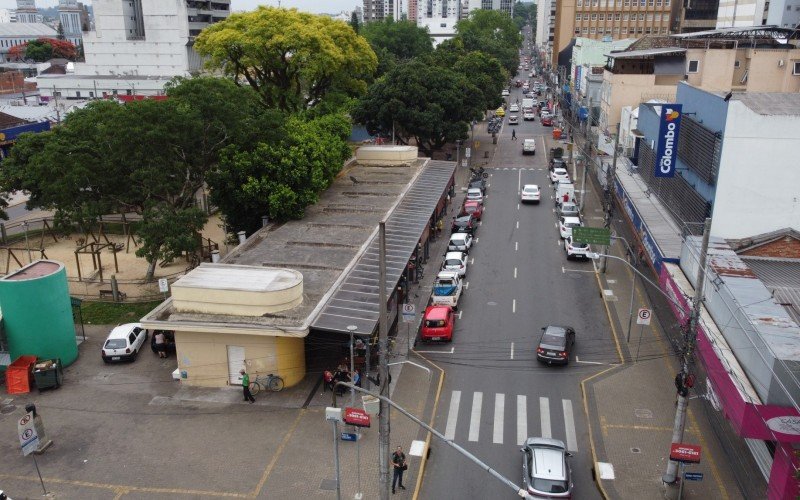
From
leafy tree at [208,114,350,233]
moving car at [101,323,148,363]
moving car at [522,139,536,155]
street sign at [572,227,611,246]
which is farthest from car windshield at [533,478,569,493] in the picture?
moving car at [522,139,536,155]

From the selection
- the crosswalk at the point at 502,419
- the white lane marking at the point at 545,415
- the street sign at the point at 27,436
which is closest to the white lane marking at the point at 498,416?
the crosswalk at the point at 502,419

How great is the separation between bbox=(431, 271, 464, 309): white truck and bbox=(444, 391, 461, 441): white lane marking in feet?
26.5

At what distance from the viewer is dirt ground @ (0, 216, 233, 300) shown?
121 ft

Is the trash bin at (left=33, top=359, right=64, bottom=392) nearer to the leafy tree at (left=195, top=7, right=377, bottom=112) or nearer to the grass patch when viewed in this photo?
the grass patch

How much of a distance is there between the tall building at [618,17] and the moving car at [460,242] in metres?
96.1

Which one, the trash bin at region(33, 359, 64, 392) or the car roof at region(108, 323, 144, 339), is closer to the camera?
the trash bin at region(33, 359, 64, 392)

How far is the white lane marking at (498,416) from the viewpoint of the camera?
23.6 metres

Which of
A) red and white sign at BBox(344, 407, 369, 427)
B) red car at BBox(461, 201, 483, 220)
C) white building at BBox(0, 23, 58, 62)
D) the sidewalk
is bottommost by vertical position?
the sidewalk

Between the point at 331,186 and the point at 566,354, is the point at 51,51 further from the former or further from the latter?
the point at 566,354

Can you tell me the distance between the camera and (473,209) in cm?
5106

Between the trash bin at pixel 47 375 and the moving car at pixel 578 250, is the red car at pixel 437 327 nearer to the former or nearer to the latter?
the moving car at pixel 578 250

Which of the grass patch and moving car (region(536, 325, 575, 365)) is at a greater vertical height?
moving car (region(536, 325, 575, 365))

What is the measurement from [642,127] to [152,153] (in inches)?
1234

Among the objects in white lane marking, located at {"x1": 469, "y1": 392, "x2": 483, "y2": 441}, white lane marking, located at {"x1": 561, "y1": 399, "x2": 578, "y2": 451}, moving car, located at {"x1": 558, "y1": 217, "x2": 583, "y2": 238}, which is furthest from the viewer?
moving car, located at {"x1": 558, "y1": 217, "x2": 583, "y2": 238}
